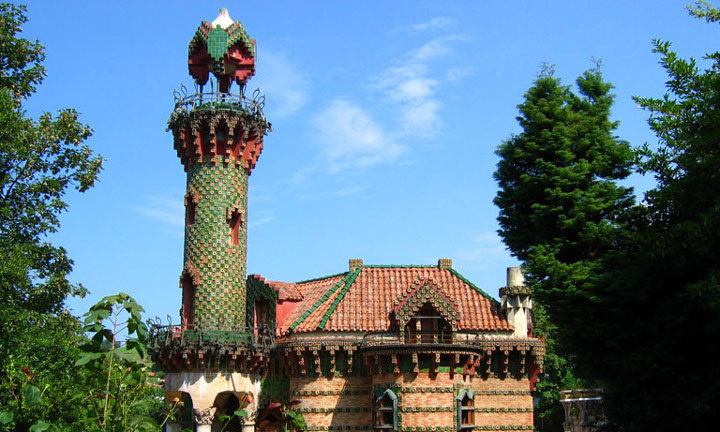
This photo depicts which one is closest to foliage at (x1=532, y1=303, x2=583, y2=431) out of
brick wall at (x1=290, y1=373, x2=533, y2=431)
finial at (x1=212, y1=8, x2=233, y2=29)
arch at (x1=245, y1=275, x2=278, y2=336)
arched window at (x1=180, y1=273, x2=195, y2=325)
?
brick wall at (x1=290, y1=373, x2=533, y2=431)

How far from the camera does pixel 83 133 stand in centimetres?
2459

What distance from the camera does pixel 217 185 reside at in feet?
87.6

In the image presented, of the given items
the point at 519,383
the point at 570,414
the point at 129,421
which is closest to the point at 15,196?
the point at 129,421

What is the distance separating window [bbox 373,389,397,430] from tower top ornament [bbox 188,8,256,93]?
1308cm

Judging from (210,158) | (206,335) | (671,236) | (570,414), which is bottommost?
(570,414)

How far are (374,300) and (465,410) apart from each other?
5.34 m

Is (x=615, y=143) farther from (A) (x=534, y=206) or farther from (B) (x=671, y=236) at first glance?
(B) (x=671, y=236)

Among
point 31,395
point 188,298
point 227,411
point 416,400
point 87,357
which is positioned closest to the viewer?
point 87,357

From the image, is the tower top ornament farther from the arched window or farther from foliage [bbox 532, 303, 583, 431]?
foliage [bbox 532, 303, 583, 431]

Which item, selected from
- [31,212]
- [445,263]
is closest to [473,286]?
[445,263]

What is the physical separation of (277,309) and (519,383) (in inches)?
369

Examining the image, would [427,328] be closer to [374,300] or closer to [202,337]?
[374,300]

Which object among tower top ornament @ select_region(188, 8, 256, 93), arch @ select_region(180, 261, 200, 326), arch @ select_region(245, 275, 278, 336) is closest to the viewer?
arch @ select_region(180, 261, 200, 326)

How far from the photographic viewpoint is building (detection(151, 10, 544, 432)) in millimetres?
24625
